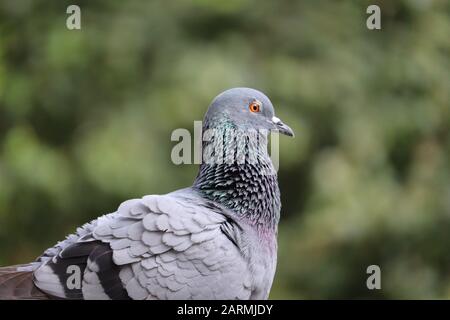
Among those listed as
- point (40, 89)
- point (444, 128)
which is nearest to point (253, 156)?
point (40, 89)

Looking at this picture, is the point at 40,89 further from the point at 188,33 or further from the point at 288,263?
the point at 288,263

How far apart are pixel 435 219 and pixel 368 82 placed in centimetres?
199

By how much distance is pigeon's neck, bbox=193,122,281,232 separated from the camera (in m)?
Answer: 4.39

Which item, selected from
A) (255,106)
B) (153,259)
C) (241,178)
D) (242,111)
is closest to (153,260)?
(153,259)

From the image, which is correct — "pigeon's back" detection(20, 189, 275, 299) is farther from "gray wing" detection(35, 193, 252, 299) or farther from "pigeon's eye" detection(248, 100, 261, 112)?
Answer: "pigeon's eye" detection(248, 100, 261, 112)

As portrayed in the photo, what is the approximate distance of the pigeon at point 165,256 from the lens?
3.83 metres

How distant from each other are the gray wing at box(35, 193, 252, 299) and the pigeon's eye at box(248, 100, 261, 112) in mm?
860

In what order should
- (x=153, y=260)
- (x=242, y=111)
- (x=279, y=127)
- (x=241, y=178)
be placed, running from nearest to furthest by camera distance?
(x=153, y=260) < (x=241, y=178) < (x=242, y=111) < (x=279, y=127)

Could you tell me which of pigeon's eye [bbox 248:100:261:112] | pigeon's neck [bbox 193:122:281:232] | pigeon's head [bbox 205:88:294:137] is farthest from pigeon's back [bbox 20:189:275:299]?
pigeon's eye [bbox 248:100:261:112]

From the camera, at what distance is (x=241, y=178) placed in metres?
4.42

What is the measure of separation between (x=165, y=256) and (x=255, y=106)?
3.99ft

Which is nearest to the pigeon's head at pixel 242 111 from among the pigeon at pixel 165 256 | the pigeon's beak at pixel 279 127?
the pigeon's beak at pixel 279 127

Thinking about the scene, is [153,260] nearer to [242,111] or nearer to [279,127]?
[242,111]

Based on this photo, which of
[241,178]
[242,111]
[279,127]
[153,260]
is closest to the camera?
[153,260]
